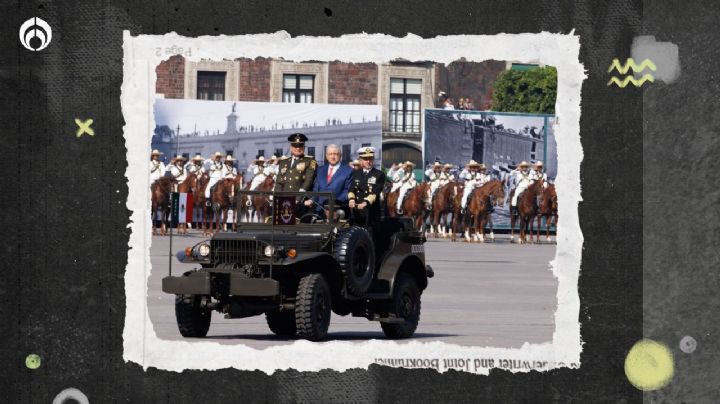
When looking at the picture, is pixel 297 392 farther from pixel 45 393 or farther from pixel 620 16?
pixel 620 16

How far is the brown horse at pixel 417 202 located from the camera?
139ft

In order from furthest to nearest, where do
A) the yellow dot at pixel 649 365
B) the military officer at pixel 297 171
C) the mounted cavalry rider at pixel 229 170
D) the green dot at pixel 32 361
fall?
1. the mounted cavalry rider at pixel 229 170
2. the military officer at pixel 297 171
3. the green dot at pixel 32 361
4. the yellow dot at pixel 649 365

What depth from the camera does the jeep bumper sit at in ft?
35.9

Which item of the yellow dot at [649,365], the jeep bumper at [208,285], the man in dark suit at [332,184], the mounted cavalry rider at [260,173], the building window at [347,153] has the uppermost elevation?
the building window at [347,153]

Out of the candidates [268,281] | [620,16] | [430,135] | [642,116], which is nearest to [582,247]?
[642,116]

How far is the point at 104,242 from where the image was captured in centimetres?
756

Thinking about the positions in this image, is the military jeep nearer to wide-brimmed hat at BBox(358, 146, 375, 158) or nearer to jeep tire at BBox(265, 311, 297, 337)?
jeep tire at BBox(265, 311, 297, 337)

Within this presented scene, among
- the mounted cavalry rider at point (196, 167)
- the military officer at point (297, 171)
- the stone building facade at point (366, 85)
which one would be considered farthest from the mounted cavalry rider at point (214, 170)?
the military officer at point (297, 171)

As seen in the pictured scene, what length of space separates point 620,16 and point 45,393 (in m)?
3.74

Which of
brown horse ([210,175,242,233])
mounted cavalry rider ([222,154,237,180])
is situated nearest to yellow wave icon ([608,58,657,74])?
brown horse ([210,175,242,233])

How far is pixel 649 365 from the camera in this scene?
24.3ft

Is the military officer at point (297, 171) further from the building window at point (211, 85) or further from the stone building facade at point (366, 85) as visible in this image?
the building window at point (211, 85)

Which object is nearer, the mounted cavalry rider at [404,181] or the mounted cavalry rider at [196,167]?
the mounted cavalry rider at [196,167]

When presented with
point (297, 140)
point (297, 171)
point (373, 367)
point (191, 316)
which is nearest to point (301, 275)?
point (191, 316)
